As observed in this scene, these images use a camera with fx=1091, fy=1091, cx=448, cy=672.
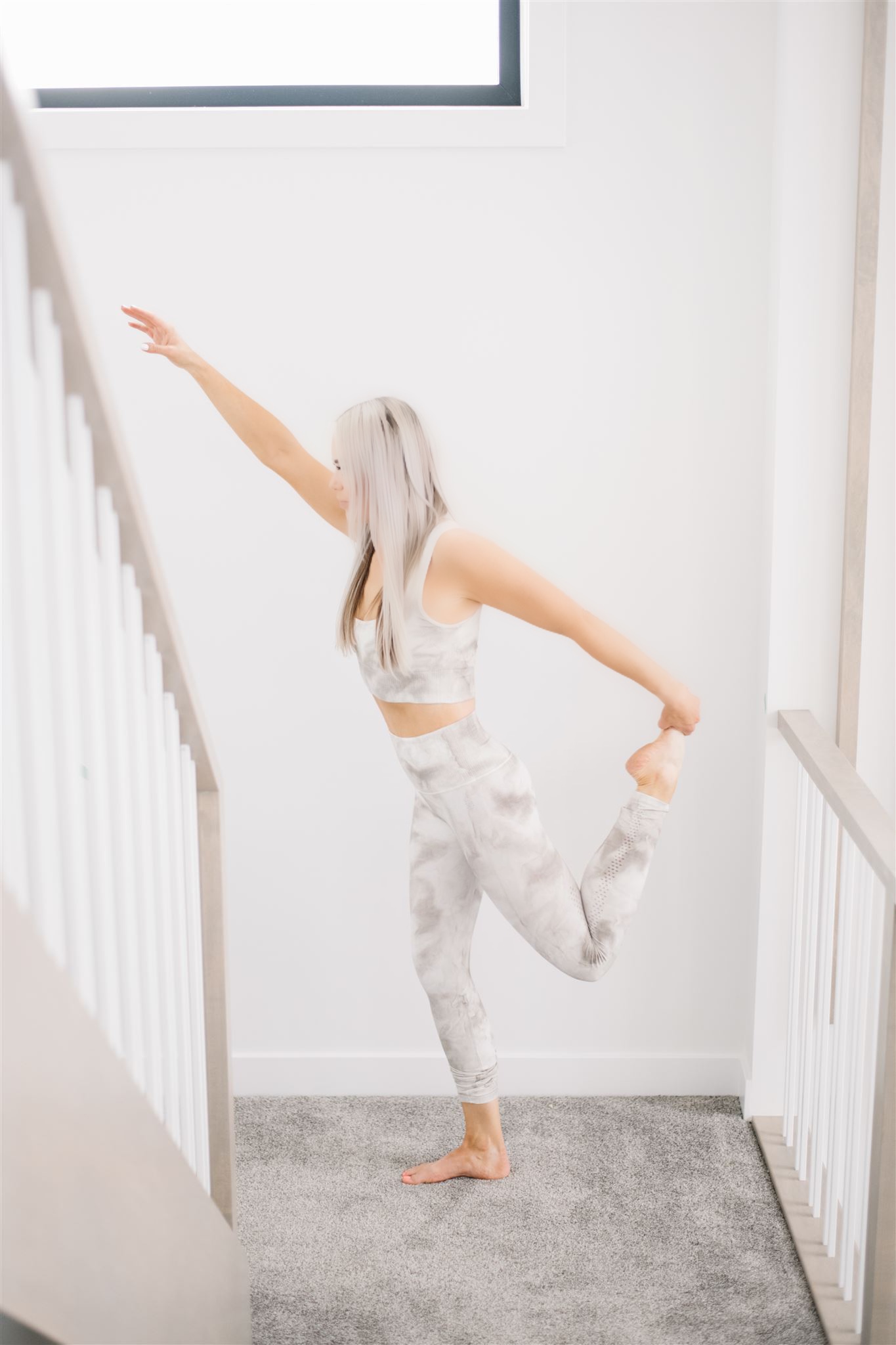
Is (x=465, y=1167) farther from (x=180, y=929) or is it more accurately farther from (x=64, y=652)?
(x=64, y=652)

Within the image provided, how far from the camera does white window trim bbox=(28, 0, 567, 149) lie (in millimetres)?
2143

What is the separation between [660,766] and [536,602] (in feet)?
1.24

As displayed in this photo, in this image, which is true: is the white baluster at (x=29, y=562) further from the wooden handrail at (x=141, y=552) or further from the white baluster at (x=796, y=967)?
the white baluster at (x=796, y=967)

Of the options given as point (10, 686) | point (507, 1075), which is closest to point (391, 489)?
point (10, 686)

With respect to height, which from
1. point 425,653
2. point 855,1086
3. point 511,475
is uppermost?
point 511,475

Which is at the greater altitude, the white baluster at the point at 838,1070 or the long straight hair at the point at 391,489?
the long straight hair at the point at 391,489

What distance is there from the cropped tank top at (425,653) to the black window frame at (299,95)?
100 cm

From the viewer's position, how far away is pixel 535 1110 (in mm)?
2432

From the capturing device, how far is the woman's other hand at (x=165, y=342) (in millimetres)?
1914

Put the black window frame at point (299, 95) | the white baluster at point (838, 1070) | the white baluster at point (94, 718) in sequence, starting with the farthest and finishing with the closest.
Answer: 1. the black window frame at point (299, 95)
2. the white baluster at point (838, 1070)
3. the white baluster at point (94, 718)

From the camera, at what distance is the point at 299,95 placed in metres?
2.30

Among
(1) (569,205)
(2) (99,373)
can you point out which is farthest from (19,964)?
(1) (569,205)

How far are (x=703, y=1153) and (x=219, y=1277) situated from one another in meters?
1.14

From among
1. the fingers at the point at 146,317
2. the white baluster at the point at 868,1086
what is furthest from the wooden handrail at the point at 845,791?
the fingers at the point at 146,317
